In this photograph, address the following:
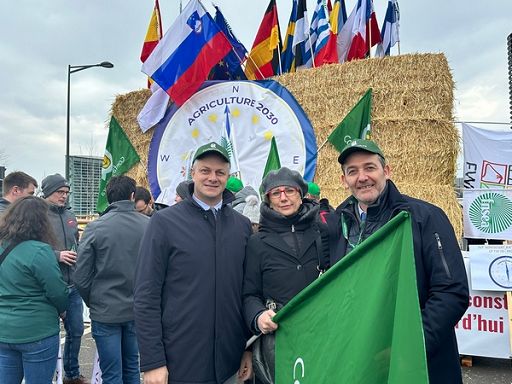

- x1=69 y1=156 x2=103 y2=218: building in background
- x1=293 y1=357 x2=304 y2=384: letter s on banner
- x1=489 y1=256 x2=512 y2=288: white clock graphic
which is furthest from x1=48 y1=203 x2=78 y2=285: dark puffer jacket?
x1=69 y1=156 x2=103 y2=218: building in background

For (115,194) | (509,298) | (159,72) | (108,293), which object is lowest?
(509,298)

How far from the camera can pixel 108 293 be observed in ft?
11.3

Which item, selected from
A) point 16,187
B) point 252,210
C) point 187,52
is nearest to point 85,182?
point 187,52

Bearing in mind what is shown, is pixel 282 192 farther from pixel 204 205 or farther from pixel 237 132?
pixel 237 132

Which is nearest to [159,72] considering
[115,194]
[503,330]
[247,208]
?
[247,208]

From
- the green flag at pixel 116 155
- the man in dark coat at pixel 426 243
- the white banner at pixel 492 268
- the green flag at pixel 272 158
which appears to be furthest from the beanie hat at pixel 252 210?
the green flag at pixel 116 155

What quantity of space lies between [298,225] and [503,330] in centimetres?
356

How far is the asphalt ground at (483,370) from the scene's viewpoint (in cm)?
440

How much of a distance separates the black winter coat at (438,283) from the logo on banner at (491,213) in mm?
4018

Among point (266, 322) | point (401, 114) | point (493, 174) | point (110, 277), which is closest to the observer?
point (266, 322)

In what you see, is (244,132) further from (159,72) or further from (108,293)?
(108,293)

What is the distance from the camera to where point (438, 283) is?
6.04 feet

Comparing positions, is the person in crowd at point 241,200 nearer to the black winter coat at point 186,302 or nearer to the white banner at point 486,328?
the black winter coat at point 186,302

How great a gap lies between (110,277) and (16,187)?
5.01 ft
